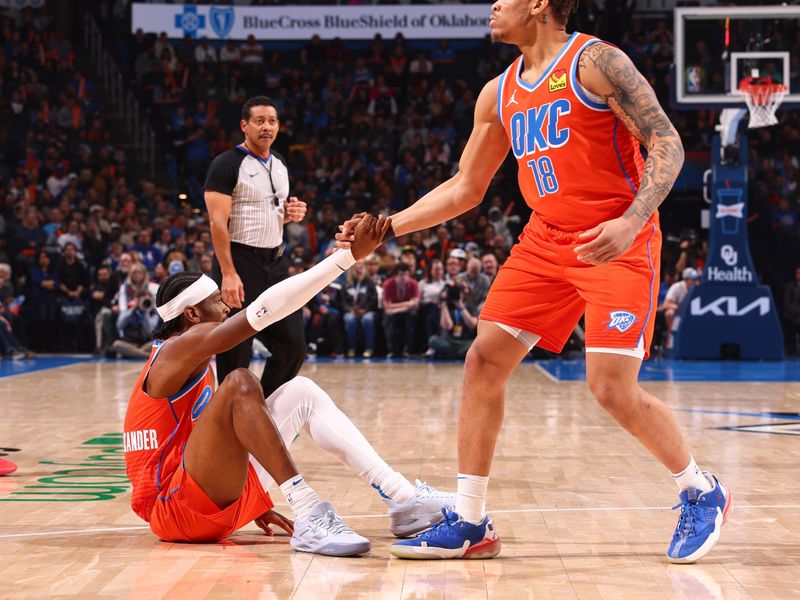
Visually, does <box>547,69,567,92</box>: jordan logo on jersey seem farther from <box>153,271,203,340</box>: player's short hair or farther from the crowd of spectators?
the crowd of spectators

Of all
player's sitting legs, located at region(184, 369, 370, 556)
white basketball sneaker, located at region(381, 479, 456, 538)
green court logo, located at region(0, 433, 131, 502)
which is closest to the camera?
player's sitting legs, located at region(184, 369, 370, 556)

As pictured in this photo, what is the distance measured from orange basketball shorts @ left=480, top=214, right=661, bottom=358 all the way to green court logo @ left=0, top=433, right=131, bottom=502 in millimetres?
2261

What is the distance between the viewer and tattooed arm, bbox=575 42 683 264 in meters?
3.59

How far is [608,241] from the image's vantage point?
355 cm

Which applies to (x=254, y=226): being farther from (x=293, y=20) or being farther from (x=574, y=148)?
(x=293, y=20)

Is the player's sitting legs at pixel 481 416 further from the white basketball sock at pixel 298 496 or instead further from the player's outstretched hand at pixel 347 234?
the player's outstretched hand at pixel 347 234

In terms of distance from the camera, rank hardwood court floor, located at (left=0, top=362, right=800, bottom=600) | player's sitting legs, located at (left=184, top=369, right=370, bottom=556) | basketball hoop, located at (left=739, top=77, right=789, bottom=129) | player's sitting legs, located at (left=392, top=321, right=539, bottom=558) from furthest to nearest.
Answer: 1. basketball hoop, located at (left=739, top=77, right=789, bottom=129)
2. player's sitting legs, located at (left=392, top=321, right=539, bottom=558)
3. player's sitting legs, located at (left=184, top=369, right=370, bottom=556)
4. hardwood court floor, located at (left=0, top=362, right=800, bottom=600)

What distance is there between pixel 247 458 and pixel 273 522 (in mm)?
402

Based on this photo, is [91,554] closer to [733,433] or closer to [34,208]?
[733,433]

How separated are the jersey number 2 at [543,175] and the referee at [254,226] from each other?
2.09 metres

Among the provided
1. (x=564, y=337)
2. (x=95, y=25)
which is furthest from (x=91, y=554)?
(x=95, y=25)

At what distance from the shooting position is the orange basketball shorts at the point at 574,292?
3.81 meters

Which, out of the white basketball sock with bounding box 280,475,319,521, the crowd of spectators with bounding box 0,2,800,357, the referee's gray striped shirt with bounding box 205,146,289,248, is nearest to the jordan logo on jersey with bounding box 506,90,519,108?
the white basketball sock with bounding box 280,475,319,521

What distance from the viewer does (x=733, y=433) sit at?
725 cm
